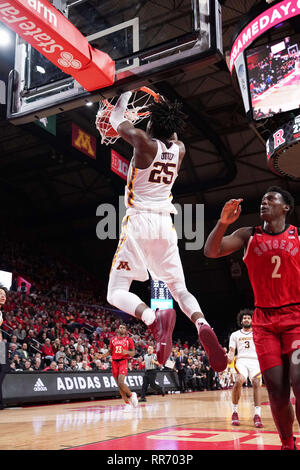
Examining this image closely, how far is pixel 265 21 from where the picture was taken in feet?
31.1

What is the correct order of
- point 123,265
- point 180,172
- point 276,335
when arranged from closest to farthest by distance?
point 123,265, point 276,335, point 180,172

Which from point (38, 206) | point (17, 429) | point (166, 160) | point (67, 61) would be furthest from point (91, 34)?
point (38, 206)

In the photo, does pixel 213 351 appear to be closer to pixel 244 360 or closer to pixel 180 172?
pixel 244 360

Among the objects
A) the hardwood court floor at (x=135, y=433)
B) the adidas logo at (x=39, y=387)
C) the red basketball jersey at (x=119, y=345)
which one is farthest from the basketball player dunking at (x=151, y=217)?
the adidas logo at (x=39, y=387)

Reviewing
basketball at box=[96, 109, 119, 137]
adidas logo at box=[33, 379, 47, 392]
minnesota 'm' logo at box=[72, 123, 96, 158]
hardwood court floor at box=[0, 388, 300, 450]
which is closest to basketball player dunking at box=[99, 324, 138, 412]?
hardwood court floor at box=[0, 388, 300, 450]

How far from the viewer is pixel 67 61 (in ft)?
16.2

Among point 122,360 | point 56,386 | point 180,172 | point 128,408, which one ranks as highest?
point 180,172

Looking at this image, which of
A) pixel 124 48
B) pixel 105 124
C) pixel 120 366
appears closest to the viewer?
pixel 105 124

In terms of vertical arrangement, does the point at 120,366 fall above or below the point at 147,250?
below

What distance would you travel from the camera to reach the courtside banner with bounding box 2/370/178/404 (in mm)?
11500

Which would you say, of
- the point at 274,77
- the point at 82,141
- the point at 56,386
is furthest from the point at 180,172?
the point at 56,386

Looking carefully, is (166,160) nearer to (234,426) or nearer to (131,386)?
(234,426)

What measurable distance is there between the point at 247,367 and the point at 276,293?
15.9 ft

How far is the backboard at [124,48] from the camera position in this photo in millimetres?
4645
